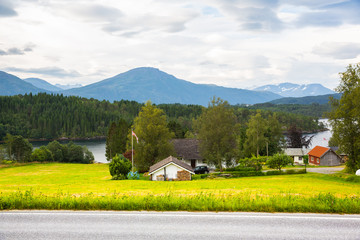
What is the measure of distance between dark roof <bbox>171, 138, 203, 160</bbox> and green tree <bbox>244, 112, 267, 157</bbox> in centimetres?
1667

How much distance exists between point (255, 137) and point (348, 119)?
35089 millimetres

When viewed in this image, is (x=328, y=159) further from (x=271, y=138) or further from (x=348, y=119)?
(x=348, y=119)

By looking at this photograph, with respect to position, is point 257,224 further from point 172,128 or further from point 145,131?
point 172,128

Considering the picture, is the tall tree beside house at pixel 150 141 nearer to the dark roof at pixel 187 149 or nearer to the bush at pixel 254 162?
the dark roof at pixel 187 149

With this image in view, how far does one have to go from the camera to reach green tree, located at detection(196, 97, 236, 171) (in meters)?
49.2

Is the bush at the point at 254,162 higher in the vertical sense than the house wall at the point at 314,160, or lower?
higher

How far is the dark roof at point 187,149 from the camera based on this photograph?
205 ft

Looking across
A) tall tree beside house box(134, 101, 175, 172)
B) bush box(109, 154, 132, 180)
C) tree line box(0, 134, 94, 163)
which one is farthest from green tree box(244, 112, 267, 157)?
tree line box(0, 134, 94, 163)

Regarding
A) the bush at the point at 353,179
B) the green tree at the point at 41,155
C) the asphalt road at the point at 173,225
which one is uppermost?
A: the asphalt road at the point at 173,225

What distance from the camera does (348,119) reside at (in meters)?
38.8

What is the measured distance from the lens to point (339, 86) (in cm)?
4059

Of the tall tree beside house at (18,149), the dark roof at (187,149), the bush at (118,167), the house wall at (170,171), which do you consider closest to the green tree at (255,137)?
the dark roof at (187,149)

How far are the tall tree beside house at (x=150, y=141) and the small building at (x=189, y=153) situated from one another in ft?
36.4

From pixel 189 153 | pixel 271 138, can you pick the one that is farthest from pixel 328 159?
pixel 189 153
